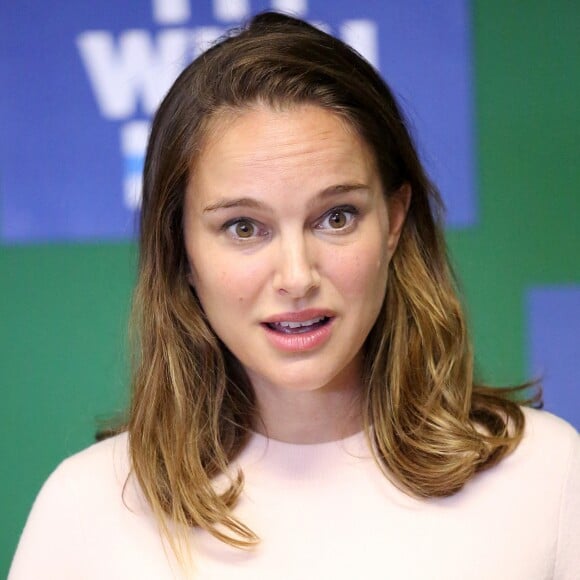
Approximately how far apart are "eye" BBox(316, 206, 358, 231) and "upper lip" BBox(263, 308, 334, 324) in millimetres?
108

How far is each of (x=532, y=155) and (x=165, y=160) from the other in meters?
1.03

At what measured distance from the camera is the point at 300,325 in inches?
55.4

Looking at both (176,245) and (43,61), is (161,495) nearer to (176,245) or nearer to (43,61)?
(176,245)

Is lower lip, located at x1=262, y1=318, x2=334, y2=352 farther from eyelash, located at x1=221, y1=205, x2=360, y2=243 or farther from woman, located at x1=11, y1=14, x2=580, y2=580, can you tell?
eyelash, located at x1=221, y1=205, x2=360, y2=243

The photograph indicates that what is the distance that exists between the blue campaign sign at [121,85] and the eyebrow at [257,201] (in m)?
0.87

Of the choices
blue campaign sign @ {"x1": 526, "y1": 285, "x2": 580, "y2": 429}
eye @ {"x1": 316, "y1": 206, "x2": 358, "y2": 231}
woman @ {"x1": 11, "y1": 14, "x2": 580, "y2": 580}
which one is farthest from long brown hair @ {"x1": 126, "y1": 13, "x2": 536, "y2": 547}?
blue campaign sign @ {"x1": 526, "y1": 285, "x2": 580, "y2": 429}

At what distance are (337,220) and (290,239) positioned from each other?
8 centimetres

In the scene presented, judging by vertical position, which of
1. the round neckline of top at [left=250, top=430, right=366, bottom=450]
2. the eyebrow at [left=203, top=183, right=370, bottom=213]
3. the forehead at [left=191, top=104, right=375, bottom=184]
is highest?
the forehead at [left=191, top=104, right=375, bottom=184]

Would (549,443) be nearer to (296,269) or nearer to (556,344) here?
(296,269)

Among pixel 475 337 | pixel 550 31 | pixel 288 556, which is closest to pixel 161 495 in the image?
pixel 288 556

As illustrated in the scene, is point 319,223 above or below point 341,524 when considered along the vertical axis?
above

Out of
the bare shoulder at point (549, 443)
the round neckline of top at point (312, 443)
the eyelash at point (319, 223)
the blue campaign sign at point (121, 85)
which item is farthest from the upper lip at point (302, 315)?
the blue campaign sign at point (121, 85)

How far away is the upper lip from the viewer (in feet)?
4.54

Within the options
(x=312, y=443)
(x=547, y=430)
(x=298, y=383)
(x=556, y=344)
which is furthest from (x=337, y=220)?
(x=556, y=344)
